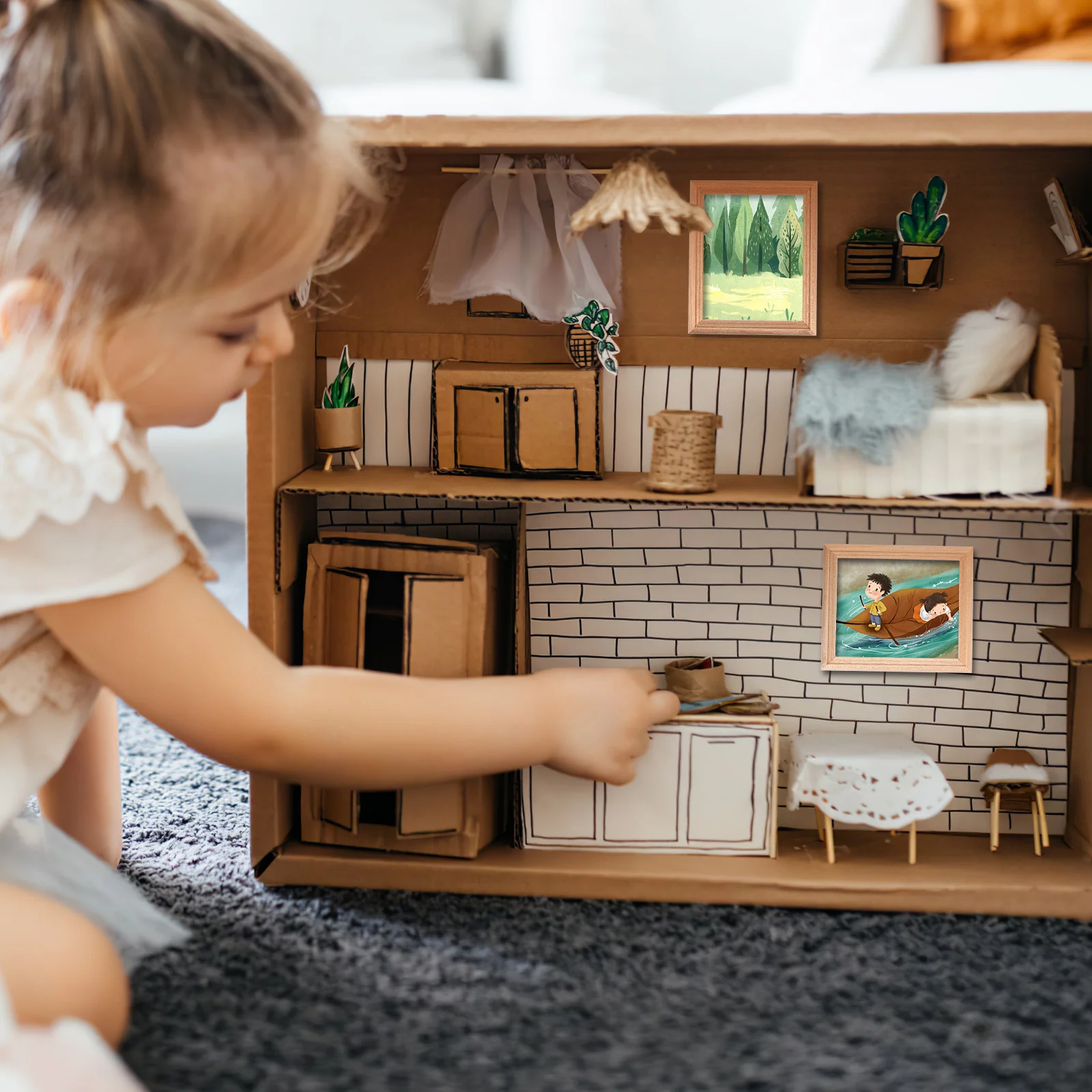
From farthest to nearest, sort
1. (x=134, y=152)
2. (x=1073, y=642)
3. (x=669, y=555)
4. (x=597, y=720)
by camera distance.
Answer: (x=669, y=555), (x=1073, y=642), (x=597, y=720), (x=134, y=152)

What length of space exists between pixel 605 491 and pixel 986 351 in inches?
14.3

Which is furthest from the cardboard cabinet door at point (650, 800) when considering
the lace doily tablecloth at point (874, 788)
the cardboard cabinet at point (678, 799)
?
the lace doily tablecloth at point (874, 788)

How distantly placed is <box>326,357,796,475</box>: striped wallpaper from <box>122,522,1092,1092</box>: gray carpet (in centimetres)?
45

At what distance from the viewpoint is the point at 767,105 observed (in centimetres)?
97

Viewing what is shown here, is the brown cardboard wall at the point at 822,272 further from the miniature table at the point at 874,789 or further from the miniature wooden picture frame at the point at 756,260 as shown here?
the miniature table at the point at 874,789

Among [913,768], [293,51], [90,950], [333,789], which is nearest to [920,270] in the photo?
[913,768]

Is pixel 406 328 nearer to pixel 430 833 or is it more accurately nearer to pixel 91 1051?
pixel 430 833

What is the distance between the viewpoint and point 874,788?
1020mm

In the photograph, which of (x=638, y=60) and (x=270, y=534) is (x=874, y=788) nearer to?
(x=270, y=534)

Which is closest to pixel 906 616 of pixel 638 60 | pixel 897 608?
pixel 897 608

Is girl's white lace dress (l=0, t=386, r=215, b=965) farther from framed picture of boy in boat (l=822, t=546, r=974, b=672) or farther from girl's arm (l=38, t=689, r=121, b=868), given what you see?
framed picture of boy in boat (l=822, t=546, r=974, b=672)

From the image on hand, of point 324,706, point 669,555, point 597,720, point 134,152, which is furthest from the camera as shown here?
point 669,555

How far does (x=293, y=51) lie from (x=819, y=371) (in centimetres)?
56

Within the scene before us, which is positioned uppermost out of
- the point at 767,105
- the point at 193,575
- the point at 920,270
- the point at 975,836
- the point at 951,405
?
the point at 767,105
